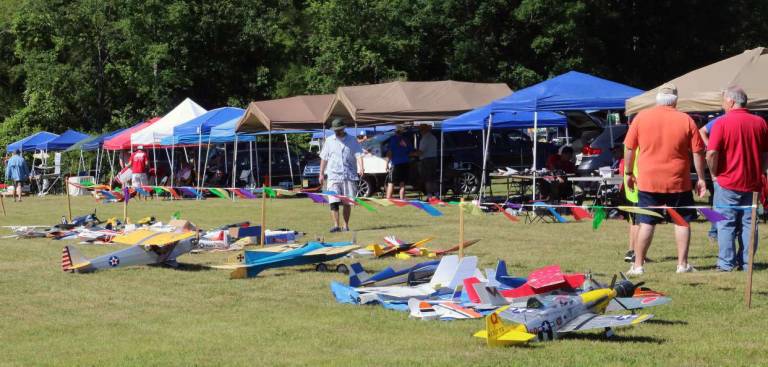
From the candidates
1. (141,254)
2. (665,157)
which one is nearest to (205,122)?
(141,254)

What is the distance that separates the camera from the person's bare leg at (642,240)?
403 inches

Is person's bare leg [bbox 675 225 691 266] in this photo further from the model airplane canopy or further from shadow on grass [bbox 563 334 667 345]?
the model airplane canopy

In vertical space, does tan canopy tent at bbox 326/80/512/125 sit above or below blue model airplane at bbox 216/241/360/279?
above

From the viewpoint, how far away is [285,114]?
95.8ft

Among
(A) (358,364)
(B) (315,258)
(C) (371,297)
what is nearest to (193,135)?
(B) (315,258)

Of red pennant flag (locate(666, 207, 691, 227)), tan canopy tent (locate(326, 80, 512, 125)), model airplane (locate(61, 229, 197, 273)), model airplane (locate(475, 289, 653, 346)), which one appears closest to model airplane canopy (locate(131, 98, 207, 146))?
tan canopy tent (locate(326, 80, 512, 125))

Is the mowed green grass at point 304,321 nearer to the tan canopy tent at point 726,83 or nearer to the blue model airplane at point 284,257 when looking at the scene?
the blue model airplane at point 284,257

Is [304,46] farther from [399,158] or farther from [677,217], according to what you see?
[677,217]

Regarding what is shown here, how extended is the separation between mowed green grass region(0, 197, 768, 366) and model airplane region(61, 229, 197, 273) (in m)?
0.15

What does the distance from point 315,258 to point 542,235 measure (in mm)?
4965

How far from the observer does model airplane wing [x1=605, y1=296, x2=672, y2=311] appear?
7871mm

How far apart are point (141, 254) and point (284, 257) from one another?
1.94 meters

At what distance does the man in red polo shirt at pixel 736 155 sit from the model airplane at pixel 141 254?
6223 millimetres

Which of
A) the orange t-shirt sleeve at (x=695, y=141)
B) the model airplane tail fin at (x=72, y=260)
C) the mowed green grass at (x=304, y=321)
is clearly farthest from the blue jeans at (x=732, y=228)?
the model airplane tail fin at (x=72, y=260)
